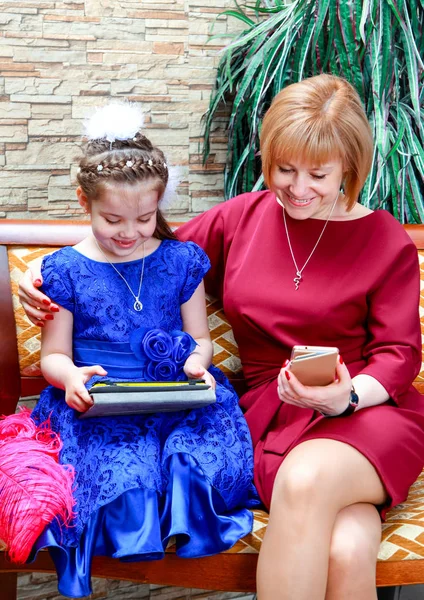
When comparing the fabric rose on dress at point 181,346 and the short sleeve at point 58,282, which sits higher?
the short sleeve at point 58,282

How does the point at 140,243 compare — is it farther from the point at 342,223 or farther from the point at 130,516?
the point at 130,516

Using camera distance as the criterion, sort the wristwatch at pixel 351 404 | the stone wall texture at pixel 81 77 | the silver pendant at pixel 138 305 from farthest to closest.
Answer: the stone wall texture at pixel 81 77 < the silver pendant at pixel 138 305 < the wristwatch at pixel 351 404

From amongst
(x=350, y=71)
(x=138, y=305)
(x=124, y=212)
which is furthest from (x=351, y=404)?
(x=350, y=71)

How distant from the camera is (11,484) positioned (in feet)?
5.07

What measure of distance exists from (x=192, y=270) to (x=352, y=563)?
813 mm

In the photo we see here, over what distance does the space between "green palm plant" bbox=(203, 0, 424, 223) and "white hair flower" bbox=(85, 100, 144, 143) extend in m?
0.88

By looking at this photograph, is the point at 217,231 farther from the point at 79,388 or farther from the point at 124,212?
the point at 79,388

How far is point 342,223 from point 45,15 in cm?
127

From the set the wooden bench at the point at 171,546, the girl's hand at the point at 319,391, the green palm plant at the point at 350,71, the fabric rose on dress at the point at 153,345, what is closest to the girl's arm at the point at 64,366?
the fabric rose on dress at the point at 153,345

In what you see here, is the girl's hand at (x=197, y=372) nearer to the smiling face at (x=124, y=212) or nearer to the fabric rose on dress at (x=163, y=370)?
the fabric rose on dress at (x=163, y=370)

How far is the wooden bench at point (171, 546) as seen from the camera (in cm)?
161

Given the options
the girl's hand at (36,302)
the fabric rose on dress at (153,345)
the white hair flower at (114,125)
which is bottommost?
the fabric rose on dress at (153,345)

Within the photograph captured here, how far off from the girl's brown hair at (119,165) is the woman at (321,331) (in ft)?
0.86

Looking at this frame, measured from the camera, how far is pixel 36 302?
1.78 m
